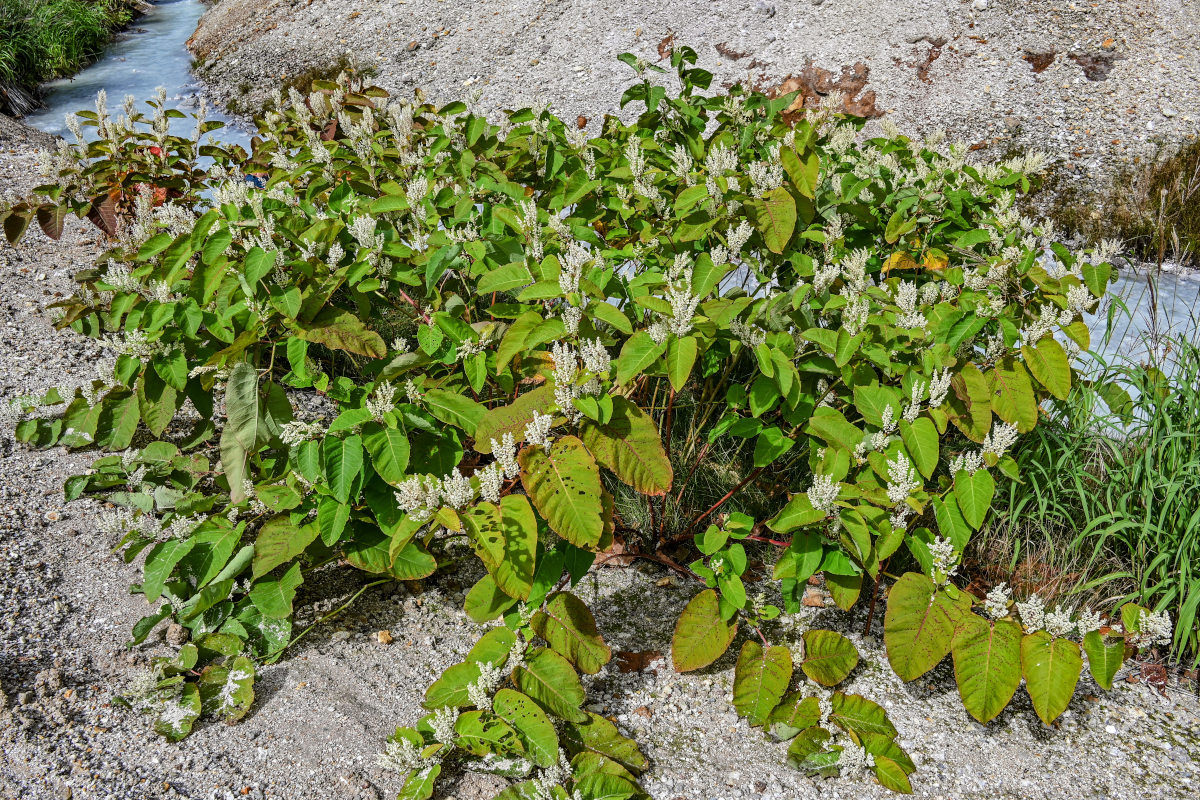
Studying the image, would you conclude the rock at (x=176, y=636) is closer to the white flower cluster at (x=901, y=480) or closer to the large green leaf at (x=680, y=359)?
the large green leaf at (x=680, y=359)

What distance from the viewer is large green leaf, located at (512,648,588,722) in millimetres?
1698

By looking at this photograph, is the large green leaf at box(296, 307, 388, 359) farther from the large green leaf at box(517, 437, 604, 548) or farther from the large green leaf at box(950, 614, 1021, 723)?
the large green leaf at box(950, 614, 1021, 723)

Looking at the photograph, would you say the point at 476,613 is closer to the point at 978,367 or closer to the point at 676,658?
the point at 676,658

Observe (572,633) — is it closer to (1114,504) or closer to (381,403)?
(381,403)

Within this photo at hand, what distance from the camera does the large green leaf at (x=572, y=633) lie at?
1.77 meters

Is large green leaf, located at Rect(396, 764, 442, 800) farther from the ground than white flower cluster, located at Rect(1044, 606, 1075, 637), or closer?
farther from the ground

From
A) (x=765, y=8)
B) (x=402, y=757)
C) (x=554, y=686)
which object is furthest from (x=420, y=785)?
(x=765, y=8)

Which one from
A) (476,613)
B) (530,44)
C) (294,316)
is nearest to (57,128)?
(530,44)

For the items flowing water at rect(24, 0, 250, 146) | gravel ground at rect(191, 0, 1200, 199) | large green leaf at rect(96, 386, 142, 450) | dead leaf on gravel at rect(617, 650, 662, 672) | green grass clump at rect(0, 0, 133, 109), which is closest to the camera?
dead leaf on gravel at rect(617, 650, 662, 672)

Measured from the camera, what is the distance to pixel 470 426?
5.95 feet

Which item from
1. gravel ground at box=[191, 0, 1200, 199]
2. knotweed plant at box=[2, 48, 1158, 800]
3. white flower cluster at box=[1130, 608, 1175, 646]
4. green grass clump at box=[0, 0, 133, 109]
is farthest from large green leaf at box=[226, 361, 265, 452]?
green grass clump at box=[0, 0, 133, 109]

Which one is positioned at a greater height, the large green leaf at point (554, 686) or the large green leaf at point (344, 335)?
the large green leaf at point (344, 335)

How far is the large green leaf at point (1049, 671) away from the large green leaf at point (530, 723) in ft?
3.32

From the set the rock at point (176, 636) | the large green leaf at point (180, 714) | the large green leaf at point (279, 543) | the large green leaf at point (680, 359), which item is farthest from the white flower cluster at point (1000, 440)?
the rock at point (176, 636)
